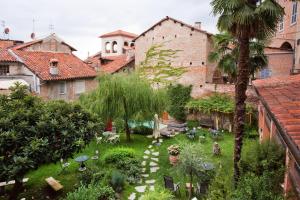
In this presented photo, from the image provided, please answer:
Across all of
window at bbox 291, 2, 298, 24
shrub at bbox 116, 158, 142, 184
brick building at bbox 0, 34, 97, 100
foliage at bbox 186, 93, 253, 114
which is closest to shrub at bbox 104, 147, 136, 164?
shrub at bbox 116, 158, 142, 184

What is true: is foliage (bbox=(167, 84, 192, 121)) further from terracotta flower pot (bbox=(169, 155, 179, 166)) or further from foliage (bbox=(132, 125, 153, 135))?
terracotta flower pot (bbox=(169, 155, 179, 166))

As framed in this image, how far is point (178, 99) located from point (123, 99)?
32.3 feet

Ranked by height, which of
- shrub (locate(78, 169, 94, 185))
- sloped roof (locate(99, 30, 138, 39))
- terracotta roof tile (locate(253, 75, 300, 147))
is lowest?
shrub (locate(78, 169, 94, 185))

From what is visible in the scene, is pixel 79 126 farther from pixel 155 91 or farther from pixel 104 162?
pixel 155 91

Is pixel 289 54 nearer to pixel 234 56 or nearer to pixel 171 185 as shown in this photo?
pixel 234 56

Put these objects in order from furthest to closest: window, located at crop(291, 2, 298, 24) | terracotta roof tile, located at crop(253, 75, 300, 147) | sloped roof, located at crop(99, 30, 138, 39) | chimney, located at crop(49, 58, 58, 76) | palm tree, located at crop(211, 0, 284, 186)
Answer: sloped roof, located at crop(99, 30, 138, 39), chimney, located at crop(49, 58, 58, 76), window, located at crop(291, 2, 298, 24), palm tree, located at crop(211, 0, 284, 186), terracotta roof tile, located at crop(253, 75, 300, 147)

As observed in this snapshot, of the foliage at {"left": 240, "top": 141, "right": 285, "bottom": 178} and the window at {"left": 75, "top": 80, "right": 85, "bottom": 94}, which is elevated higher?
the window at {"left": 75, "top": 80, "right": 85, "bottom": 94}

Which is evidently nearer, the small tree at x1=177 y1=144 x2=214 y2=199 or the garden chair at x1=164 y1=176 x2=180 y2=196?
the small tree at x1=177 y1=144 x2=214 y2=199

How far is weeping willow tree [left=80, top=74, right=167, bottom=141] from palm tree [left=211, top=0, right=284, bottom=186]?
939cm

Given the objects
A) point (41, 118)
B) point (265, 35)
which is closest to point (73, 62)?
A: point (41, 118)

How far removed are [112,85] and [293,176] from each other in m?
13.2

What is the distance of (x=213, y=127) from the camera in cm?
2348

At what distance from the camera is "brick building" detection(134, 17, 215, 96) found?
88.0 ft

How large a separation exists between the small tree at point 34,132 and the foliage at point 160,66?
58.5 feet
